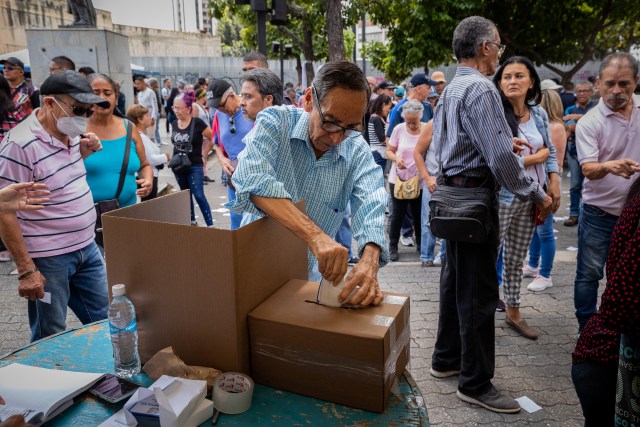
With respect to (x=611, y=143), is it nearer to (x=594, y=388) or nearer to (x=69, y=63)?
(x=594, y=388)

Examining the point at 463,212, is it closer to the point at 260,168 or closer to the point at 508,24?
the point at 260,168

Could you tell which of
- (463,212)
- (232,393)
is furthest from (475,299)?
(232,393)

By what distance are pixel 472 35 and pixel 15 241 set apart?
2.72 meters

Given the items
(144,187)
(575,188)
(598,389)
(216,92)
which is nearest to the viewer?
(598,389)

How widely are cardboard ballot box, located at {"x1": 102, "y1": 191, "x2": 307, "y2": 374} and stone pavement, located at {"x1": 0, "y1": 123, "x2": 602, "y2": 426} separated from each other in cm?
184

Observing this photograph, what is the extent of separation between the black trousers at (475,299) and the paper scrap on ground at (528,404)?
0.90 feet

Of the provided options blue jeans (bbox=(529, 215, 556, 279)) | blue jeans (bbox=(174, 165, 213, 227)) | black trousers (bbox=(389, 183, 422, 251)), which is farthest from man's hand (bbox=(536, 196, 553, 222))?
blue jeans (bbox=(174, 165, 213, 227))

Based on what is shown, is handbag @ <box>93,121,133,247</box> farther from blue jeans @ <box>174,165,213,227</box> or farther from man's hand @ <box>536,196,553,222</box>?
blue jeans @ <box>174,165,213,227</box>

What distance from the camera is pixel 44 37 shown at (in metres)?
8.55

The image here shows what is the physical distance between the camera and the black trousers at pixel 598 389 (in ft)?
5.90

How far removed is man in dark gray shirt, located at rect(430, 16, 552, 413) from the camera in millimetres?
2611

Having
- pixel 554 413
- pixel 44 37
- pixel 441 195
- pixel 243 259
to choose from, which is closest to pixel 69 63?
pixel 44 37

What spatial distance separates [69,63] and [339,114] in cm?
583

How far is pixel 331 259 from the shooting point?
5.15ft
